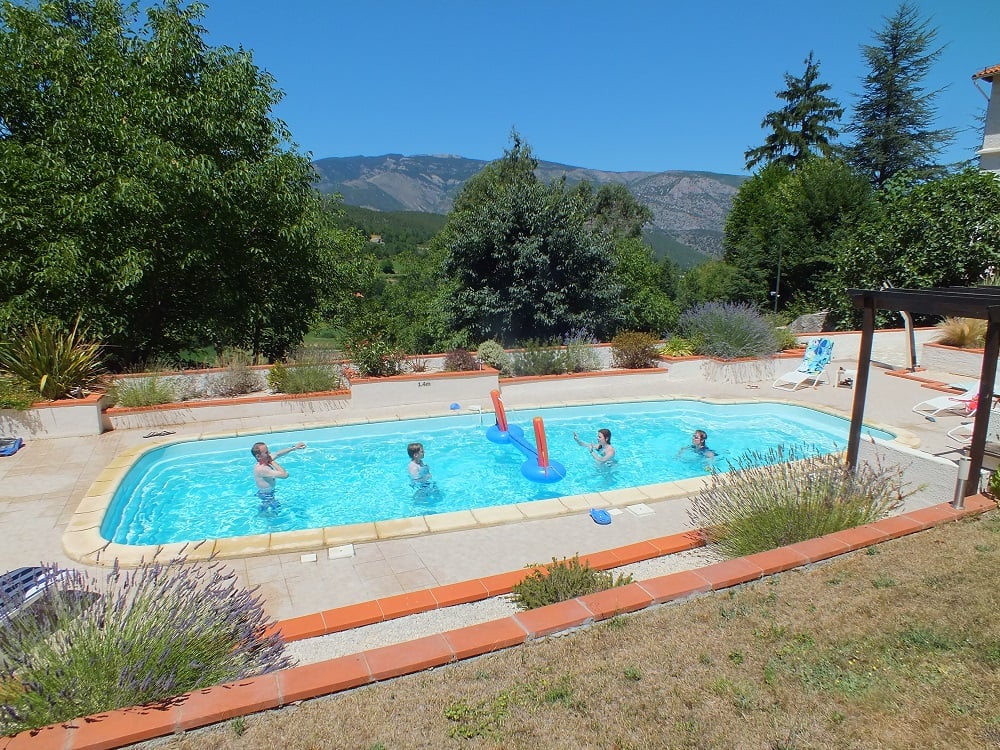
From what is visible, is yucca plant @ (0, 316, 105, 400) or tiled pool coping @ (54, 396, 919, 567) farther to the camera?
yucca plant @ (0, 316, 105, 400)

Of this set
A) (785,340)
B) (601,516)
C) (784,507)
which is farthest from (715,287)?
(784,507)

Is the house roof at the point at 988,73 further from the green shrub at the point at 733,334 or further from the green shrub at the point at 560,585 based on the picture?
the green shrub at the point at 560,585

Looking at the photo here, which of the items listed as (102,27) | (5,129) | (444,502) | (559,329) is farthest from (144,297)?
(559,329)

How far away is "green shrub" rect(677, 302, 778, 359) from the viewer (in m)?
13.0

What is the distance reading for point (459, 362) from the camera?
1186 centimetres

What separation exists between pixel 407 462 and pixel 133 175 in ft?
24.0

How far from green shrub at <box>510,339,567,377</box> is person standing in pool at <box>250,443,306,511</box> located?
582cm

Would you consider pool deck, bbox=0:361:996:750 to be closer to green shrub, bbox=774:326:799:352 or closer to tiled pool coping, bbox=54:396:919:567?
tiled pool coping, bbox=54:396:919:567

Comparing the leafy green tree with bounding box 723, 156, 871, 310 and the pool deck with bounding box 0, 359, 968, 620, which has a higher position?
the leafy green tree with bounding box 723, 156, 871, 310

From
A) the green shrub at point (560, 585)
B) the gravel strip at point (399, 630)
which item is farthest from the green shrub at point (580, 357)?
the green shrub at point (560, 585)

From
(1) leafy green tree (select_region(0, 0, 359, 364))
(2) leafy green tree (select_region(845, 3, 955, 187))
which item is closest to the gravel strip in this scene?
(1) leafy green tree (select_region(0, 0, 359, 364))

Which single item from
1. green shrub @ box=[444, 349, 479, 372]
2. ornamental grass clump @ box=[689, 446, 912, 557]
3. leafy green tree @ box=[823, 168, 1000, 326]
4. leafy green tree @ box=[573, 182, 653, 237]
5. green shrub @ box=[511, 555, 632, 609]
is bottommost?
green shrub @ box=[511, 555, 632, 609]

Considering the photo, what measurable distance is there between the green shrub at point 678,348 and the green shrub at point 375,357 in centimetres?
637

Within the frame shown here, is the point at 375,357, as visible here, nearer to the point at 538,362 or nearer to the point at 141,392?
the point at 538,362
